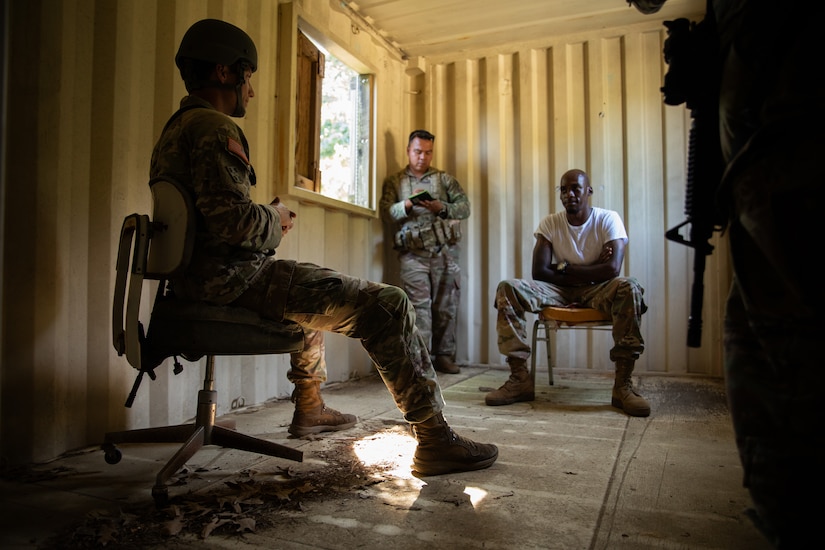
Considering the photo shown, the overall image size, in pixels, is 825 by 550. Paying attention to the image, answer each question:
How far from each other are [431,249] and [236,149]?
2526 millimetres

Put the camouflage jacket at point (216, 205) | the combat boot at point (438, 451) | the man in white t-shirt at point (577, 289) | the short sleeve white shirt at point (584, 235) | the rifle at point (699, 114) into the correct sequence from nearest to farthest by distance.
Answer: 1. the rifle at point (699, 114)
2. the camouflage jacket at point (216, 205)
3. the combat boot at point (438, 451)
4. the man in white t-shirt at point (577, 289)
5. the short sleeve white shirt at point (584, 235)

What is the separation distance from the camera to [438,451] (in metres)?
1.62

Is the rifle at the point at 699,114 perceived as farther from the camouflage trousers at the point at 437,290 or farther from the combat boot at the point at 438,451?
the camouflage trousers at the point at 437,290

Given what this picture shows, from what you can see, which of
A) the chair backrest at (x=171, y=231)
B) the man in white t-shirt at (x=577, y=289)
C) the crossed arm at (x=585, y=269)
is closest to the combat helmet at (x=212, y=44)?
the chair backrest at (x=171, y=231)

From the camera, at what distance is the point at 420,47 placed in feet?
14.6

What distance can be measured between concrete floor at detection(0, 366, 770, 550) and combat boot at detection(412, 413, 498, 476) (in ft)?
0.14

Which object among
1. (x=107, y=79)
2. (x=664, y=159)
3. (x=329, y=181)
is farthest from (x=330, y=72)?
(x=664, y=159)

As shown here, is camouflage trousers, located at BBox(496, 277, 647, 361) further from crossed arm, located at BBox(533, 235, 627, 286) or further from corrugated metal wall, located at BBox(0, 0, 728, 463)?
corrugated metal wall, located at BBox(0, 0, 728, 463)

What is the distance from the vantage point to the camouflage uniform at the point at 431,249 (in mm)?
3928

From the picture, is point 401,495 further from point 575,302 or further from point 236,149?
point 575,302

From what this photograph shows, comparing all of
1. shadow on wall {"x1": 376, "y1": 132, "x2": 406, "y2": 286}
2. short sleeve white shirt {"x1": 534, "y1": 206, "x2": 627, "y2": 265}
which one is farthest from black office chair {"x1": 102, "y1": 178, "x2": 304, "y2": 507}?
shadow on wall {"x1": 376, "y1": 132, "x2": 406, "y2": 286}

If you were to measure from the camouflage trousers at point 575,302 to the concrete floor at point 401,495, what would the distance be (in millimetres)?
550

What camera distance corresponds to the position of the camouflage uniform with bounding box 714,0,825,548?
0.71m

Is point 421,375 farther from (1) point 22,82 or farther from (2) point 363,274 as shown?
(2) point 363,274
